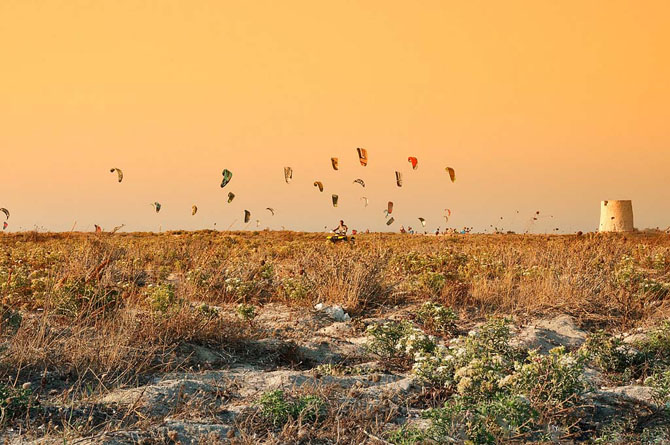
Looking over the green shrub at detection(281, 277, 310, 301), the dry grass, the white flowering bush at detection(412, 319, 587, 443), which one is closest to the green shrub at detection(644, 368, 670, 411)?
the white flowering bush at detection(412, 319, 587, 443)

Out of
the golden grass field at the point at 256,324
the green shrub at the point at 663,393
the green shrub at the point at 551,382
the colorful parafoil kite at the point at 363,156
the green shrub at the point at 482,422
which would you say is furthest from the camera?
the colorful parafoil kite at the point at 363,156

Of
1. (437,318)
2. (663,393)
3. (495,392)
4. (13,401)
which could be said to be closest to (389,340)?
(437,318)

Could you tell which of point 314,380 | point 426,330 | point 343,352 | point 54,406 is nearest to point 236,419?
point 314,380

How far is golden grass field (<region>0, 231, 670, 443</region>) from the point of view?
4051 mm

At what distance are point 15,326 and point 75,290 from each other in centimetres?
102

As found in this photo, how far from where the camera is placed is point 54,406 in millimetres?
4281

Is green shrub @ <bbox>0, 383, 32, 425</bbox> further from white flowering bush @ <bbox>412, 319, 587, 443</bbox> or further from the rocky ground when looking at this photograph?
white flowering bush @ <bbox>412, 319, 587, 443</bbox>

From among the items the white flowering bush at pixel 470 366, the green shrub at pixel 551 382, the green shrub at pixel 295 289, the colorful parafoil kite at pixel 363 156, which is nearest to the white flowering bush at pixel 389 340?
the white flowering bush at pixel 470 366

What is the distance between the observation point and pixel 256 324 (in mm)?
6914

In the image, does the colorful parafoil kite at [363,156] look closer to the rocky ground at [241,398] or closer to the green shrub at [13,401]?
the rocky ground at [241,398]

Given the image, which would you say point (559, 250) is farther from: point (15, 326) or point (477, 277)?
point (15, 326)

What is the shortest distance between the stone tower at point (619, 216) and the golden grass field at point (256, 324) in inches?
512

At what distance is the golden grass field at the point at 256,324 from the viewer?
405 centimetres

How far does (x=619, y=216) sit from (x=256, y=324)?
21.8 m
